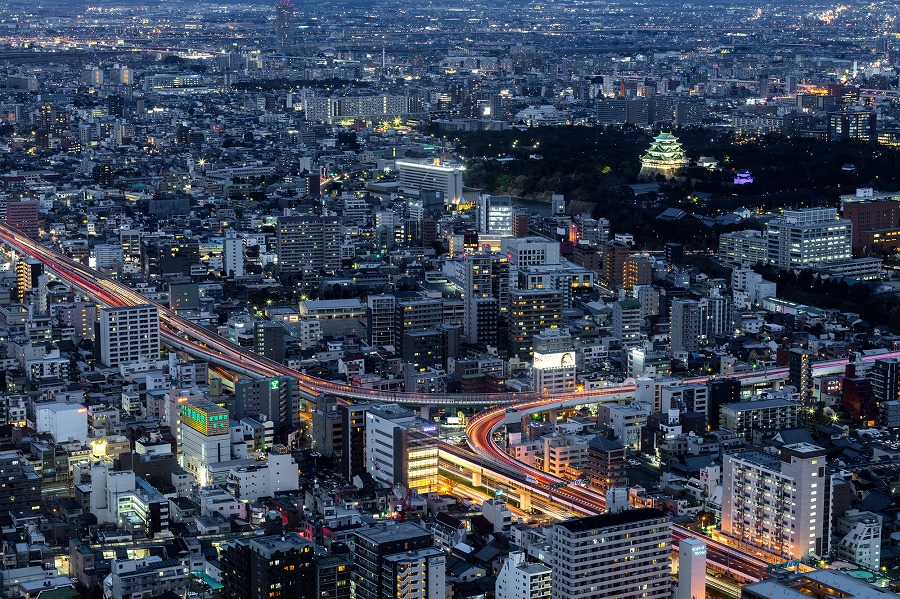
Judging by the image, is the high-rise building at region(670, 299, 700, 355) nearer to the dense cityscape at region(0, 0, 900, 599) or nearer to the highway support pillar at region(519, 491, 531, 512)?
the dense cityscape at region(0, 0, 900, 599)

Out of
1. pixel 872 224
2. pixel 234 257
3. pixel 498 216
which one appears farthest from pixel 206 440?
pixel 872 224

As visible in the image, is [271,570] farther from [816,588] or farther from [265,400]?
[265,400]

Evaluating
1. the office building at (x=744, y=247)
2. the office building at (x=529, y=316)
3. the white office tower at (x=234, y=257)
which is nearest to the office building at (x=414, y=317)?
the office building at (x=529, y=316)

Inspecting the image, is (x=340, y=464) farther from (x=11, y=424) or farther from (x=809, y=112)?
(x=809, y=112)

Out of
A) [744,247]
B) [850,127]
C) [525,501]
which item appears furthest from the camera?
[850,127]

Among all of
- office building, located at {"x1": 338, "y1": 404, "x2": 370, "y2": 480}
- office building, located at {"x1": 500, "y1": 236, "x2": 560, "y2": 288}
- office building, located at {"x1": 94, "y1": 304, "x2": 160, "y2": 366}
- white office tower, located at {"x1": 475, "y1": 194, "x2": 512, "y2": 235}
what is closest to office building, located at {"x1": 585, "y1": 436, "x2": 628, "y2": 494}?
office building, located at {"x1": 338, "y1": 404, "x2": 370, "y2": 480}

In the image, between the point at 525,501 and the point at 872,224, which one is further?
the point at 872,224

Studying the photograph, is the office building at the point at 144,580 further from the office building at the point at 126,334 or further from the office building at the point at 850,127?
the office building at the point at 850,127
